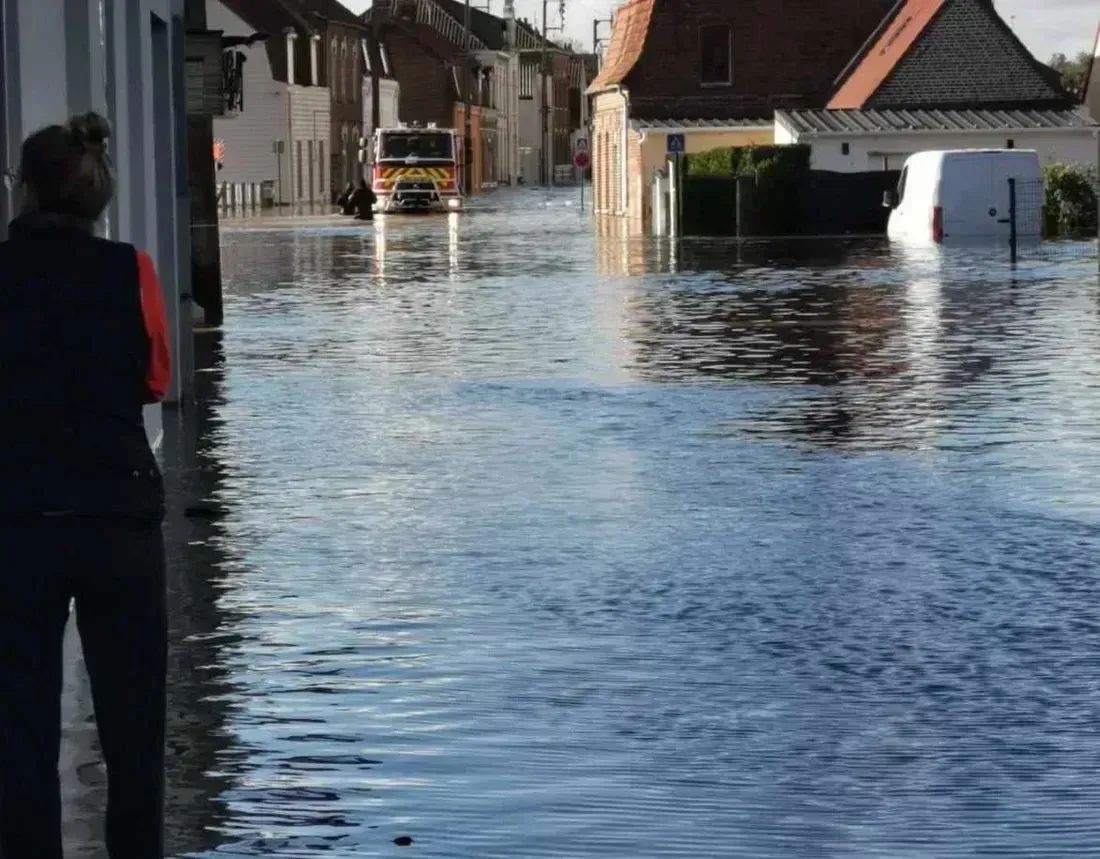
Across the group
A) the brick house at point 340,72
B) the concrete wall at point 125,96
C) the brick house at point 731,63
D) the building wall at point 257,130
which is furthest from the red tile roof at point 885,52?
the concrete wall at point 125,96

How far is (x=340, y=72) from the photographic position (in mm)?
119062

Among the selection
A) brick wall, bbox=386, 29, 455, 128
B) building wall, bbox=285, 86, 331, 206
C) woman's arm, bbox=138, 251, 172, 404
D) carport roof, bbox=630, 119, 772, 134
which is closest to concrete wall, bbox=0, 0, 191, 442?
woman's arm, bbox=138, 251, 172, 404

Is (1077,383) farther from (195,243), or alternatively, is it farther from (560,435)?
(195,243)

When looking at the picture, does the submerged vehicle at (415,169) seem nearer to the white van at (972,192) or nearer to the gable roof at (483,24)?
the white van at (972,192)

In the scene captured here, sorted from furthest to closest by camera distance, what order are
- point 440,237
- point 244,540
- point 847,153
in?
point 847,153
point 440,237
point 244,540

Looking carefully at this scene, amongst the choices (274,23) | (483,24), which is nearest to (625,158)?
(274,23)

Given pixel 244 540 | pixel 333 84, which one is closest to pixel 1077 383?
pixel 244 540

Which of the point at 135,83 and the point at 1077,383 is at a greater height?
the point at 135,83

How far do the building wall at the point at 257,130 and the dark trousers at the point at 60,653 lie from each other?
9456cm

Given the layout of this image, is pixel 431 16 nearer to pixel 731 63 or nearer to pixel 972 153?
pixel 731 63

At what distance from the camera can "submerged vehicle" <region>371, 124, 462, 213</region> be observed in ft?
277

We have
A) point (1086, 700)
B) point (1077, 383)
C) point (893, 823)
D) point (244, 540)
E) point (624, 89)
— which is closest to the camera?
point (893, 823)

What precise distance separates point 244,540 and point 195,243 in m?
15.9

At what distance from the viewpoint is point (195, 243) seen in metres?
27.5
